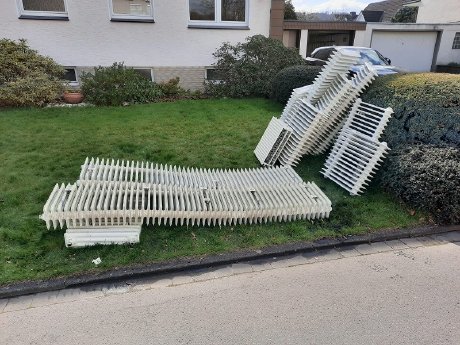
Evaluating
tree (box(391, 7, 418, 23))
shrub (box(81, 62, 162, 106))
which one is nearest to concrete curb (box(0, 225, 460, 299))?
shrub (box(81, 62, 162, 106))

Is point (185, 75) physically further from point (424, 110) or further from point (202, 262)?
point (202, 262)

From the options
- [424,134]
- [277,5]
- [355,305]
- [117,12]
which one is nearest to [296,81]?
[277,5]

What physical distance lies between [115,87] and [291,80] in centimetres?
474

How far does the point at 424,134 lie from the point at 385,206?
121 centimetres

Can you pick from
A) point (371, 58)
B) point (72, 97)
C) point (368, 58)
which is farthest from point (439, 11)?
point (72, 97)

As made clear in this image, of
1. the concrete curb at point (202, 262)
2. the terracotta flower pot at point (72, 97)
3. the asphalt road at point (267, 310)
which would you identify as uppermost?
the terracotta flower pot at point (72, 97)

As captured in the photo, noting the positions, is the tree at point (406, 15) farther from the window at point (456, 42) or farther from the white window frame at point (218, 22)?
the white window frame at point (218, 22)

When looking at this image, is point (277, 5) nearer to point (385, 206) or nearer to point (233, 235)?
point (385, 206)

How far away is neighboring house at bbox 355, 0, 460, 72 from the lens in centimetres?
1836

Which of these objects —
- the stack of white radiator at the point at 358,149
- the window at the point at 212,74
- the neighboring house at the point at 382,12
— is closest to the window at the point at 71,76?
the window at the point at 212,74

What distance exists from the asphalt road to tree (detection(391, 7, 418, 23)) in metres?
28.8

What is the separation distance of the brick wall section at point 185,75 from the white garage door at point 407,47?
12362 millimetres

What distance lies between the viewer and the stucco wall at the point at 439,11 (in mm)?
20797

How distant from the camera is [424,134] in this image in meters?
4.69
